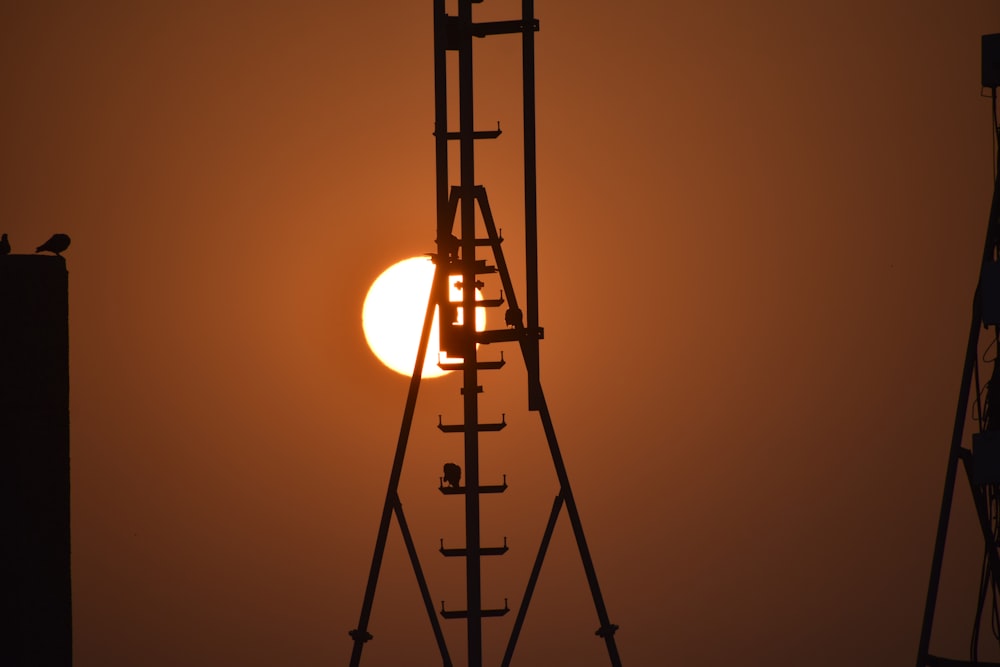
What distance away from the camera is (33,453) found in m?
11.5

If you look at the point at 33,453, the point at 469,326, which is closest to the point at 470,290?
the point at 469,326

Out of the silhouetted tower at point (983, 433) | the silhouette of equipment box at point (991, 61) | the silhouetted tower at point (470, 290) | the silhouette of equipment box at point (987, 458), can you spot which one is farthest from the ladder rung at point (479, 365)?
the silhouette of equipment box at point (991, 61)

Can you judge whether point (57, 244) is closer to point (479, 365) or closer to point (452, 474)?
point (479, 365)

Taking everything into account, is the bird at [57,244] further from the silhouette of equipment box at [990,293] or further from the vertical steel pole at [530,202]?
the silhouette of equipment box at [990,293]

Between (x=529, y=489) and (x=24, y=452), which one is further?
(x=529, y=489)

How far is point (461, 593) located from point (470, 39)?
7.78 meters

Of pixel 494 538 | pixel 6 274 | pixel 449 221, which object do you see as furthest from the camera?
pixel 494 538

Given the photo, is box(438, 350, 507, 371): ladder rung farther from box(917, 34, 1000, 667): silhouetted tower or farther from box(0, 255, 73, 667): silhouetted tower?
box(917, 34, 1000, 667): silhouetted tower

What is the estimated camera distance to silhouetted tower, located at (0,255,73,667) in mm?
11359

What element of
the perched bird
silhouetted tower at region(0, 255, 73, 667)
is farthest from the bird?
the perched bird

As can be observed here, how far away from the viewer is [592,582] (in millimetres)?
14344

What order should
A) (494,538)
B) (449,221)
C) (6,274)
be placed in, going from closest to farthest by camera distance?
1. (6,274)
2. (449,221)
3. (494,538)

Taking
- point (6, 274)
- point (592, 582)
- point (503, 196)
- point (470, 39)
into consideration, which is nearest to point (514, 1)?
point (503, 196)

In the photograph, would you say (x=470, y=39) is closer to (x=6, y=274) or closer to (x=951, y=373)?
(x=6, y=274)
